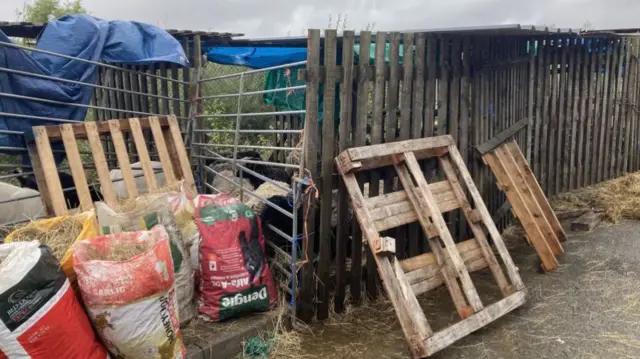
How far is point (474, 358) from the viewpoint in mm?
3406

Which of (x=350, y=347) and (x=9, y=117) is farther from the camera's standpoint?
(x=9, y=117)

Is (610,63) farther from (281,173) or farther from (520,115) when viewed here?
(281,173)

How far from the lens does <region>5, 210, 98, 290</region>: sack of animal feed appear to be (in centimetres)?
307

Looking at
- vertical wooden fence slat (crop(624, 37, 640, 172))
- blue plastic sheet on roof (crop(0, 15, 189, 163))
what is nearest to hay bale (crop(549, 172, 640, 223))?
vertical wooden fence slat (crop(624, 37, 640, 172))

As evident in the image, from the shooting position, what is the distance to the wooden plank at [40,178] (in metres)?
4.03

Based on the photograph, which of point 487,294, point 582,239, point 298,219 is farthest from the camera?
point 582,239

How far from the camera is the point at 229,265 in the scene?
3.54 m

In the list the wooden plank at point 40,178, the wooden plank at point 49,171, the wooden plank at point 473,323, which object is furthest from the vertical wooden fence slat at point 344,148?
the wooden plank at point 40,178

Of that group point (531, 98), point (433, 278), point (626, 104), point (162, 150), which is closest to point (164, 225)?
point (162, 150)

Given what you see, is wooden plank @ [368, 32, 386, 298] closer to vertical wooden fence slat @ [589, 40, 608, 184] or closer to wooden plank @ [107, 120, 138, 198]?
wooden plank @ [107, 120, 138, 198]

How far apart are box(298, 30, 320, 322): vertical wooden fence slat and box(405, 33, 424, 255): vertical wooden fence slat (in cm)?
107

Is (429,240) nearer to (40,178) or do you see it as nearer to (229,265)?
(229,265)

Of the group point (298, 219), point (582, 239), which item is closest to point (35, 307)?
point (298, 219)

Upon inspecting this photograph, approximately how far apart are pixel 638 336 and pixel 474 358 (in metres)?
1.27
